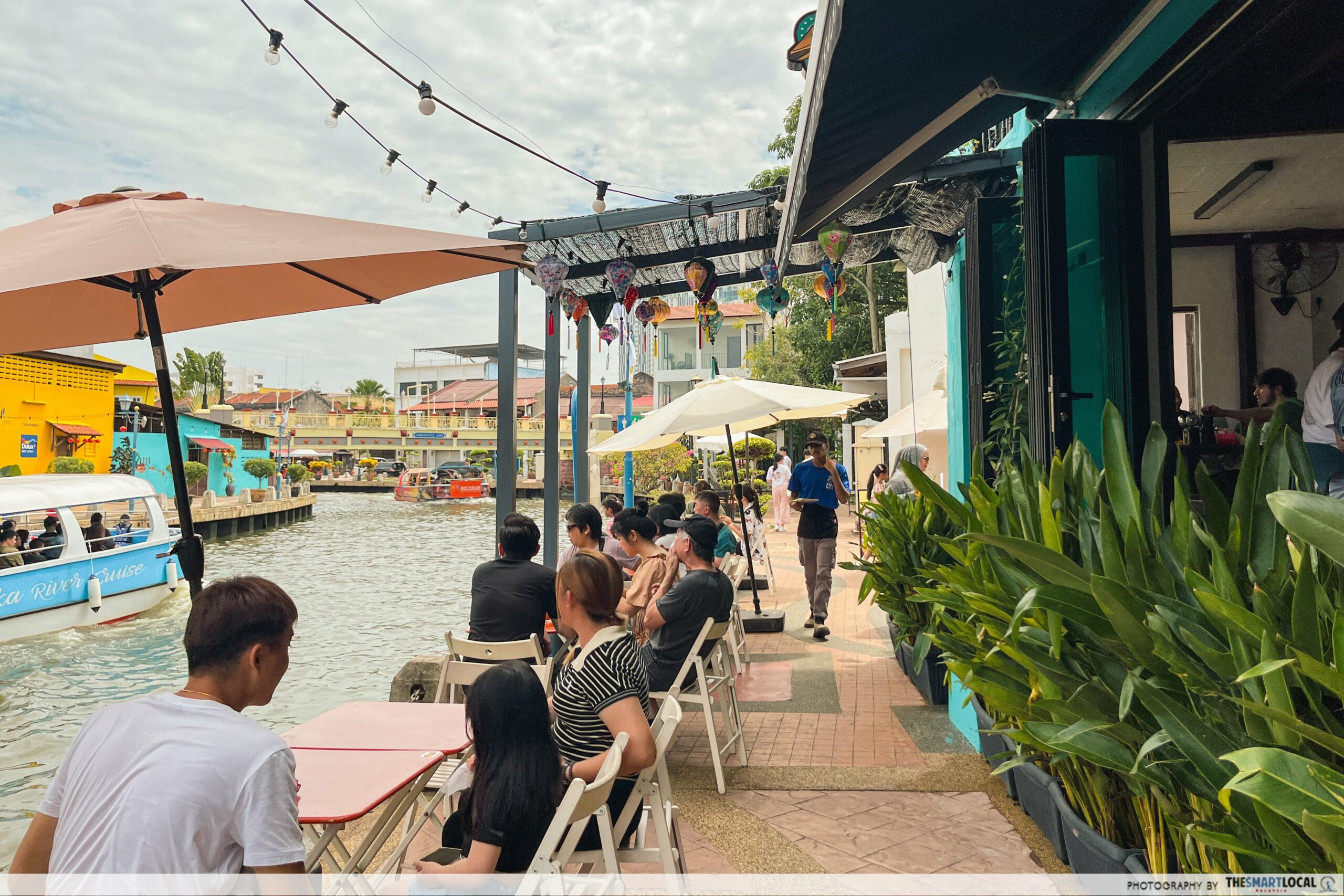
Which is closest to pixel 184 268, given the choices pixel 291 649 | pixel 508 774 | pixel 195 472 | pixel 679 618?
pixel 508 774

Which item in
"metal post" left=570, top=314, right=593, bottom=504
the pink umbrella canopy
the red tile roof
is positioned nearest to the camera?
the pink umbrella canopy

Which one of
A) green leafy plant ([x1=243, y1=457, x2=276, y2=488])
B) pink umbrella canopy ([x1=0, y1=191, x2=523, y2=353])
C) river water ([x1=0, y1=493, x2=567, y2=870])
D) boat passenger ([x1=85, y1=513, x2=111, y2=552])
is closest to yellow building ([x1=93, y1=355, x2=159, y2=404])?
green leafy plant ([x1=243, y1=457, x2=276, y2=488])

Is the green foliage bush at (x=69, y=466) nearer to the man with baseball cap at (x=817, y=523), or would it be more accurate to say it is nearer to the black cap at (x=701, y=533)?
the man with baseball cap at (x=817, y=523)

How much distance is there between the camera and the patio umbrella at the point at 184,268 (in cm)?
239

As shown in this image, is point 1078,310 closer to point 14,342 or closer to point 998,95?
point 998,95

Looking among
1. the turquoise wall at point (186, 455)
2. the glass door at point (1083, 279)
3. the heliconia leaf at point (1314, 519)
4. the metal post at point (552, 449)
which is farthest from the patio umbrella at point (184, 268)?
the turquoise wall at point (186, 455)

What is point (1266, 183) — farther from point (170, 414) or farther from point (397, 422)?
point (397, 422)

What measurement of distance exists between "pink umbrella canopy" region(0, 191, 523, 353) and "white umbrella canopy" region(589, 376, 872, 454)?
2.90 m

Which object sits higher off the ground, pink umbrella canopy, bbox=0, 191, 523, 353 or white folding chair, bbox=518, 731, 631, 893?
pink umbrella canopy, bbox=0, 191, 523, 353

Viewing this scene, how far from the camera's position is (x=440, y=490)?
4622 centimetres

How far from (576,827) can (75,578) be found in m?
14.2

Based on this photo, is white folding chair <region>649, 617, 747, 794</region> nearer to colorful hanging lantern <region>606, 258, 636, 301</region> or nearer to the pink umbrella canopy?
the pink umbrella canopy

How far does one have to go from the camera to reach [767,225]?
245 inches

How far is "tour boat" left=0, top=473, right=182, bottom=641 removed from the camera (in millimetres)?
12172
